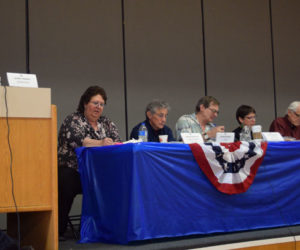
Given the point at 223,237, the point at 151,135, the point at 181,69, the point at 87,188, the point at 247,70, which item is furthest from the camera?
the point at 247,70

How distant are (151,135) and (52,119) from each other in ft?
4.77

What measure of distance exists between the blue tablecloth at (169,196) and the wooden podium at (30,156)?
454 mm

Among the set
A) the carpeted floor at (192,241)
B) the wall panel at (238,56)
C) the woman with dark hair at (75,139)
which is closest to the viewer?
the carpeted floor at (192,241)

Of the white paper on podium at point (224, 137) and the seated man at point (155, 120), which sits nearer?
the white paper on podium at point (224, 137)

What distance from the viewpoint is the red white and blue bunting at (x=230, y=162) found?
270 cm

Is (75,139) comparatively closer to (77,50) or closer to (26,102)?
(26,102)

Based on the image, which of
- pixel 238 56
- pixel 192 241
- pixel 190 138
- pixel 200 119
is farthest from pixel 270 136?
pixel 238 56

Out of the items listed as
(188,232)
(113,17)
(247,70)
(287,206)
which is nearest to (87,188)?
(188,232)

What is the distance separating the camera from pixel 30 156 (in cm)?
220

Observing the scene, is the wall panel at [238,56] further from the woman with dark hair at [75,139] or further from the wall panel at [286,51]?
the woman with dark hair at [75,139]

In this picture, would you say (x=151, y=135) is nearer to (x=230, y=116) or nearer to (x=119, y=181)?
(x=119, y=181)

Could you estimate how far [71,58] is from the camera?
4387mm

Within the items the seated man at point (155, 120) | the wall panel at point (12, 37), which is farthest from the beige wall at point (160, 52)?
the seated man at point (155, 120)

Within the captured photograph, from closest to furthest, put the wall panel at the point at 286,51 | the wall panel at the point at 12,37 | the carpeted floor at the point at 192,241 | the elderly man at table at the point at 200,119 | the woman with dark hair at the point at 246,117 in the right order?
the carpeted floor at the point at 192,241 < the elderly man at table at the point at 200,119 < the wall panel at the point at 12,37 < the woman with dark hair at the point at 246,117 < the wall panel at the point at 286,51
